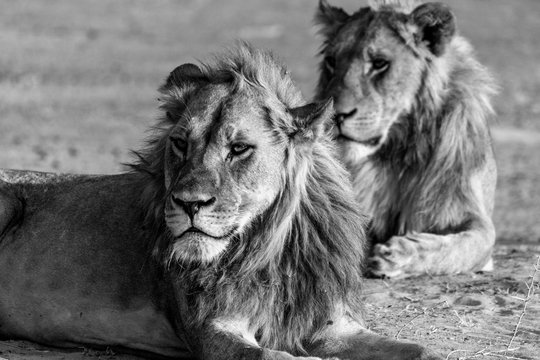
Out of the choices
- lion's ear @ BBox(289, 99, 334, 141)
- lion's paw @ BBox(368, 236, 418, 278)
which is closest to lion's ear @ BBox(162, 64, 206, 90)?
lion's ear @ BBox(289, 99, 334, 141)

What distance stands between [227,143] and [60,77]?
13053 millimetres

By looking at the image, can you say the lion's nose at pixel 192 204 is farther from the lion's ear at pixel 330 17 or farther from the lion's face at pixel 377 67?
the lion's ear at pixel 330 17

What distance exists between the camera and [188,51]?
2008 cm

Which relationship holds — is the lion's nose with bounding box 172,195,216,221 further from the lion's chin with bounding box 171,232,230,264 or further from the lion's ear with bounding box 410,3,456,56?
the lion's ear with bounding box 410,3,456,56

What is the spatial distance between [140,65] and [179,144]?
46.7 feet

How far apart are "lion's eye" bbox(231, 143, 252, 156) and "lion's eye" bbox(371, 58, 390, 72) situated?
99.0 inches

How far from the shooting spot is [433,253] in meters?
6.69

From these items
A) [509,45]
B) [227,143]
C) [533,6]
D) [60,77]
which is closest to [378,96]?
[227,143]

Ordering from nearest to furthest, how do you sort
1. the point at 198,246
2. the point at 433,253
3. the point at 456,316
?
the point at 198,246 < the point at 456,316 < the point at 433,253

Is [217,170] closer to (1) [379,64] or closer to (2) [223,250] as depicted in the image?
(2) [223,250]

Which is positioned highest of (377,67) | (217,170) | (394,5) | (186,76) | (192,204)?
(394,5)

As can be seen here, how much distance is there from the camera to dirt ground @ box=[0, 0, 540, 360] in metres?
5.70

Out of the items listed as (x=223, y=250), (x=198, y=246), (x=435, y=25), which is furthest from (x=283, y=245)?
(x=435, y=25)

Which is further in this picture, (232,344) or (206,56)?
(206,56)
